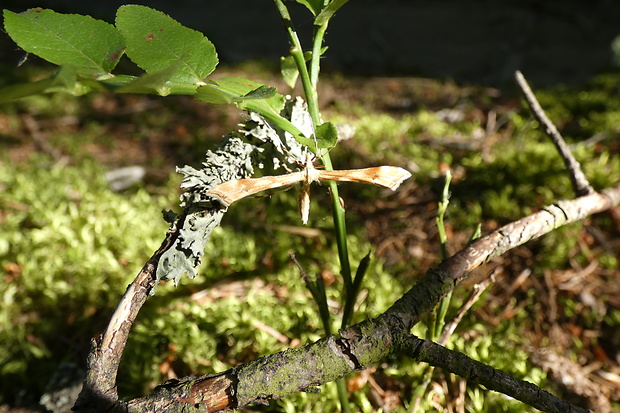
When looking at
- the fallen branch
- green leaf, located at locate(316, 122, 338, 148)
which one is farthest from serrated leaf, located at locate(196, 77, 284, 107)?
the fallen branch

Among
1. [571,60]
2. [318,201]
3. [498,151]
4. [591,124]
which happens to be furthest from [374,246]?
[571,60]

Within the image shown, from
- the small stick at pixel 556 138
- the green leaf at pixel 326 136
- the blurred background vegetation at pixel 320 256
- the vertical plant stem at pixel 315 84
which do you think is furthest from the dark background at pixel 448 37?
the green leaf at pixel 326 136

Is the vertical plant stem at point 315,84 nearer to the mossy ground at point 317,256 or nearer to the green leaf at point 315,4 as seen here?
the green leaf at point 315,4

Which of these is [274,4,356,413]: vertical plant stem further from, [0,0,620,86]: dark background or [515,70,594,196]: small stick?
[0,0,620,86]: dark background

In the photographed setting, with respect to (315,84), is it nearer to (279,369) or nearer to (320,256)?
(279,369)

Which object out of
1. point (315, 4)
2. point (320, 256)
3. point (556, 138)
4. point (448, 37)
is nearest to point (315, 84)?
point (315, 4)

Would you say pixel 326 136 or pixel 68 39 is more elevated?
pixel 68 39
